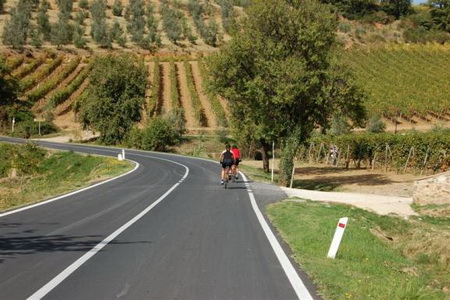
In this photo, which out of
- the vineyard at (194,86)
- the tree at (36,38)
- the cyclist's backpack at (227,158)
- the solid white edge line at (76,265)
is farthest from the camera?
the tree at (36,38)

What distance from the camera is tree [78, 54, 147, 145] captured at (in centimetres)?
6228

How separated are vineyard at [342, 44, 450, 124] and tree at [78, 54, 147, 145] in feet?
87.9

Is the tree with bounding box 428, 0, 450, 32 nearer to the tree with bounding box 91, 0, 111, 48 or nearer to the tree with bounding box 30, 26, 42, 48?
the tree with bounding box 91, 0, 111, 48

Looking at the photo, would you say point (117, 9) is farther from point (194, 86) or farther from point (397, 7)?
point (397, 7)

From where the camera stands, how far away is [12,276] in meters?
7.36

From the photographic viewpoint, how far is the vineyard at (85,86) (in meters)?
76.4

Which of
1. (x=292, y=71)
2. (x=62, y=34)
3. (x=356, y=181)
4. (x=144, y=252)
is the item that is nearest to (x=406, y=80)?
(x=62, y=34)

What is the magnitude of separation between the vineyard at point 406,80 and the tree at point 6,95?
45547mm

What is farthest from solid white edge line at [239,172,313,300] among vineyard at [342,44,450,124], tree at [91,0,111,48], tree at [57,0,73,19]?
tree at [57,0,73,19]

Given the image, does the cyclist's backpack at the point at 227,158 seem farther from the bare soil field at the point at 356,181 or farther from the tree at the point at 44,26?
the tree at the point at 44,26

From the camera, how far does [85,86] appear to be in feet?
287

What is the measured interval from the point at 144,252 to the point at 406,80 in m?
95.8

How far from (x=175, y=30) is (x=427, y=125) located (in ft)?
219

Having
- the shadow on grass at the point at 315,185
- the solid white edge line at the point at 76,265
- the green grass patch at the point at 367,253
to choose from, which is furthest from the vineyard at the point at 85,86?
the solid white edge line at the point at 76,265
